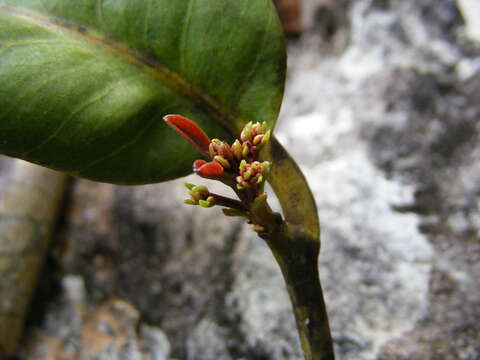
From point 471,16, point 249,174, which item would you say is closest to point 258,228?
point 249,174

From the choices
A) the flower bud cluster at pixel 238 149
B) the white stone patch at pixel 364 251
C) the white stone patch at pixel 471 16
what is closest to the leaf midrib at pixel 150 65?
the flower bud cluster at pixel 238 149

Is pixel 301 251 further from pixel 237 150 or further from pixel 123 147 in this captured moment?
pixel 123 147

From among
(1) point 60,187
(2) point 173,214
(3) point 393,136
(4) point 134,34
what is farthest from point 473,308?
(1) point 60,187

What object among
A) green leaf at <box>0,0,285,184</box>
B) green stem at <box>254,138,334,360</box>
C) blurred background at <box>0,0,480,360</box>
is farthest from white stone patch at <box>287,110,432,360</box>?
green leaf at <box>0,0,285,184</box>

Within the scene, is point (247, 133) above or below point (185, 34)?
below

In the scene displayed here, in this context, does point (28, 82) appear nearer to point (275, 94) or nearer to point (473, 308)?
point (275, 94)

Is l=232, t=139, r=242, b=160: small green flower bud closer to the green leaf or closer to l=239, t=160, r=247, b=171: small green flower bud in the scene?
l=239, t=160, r=247, b=171: small green flower bud
